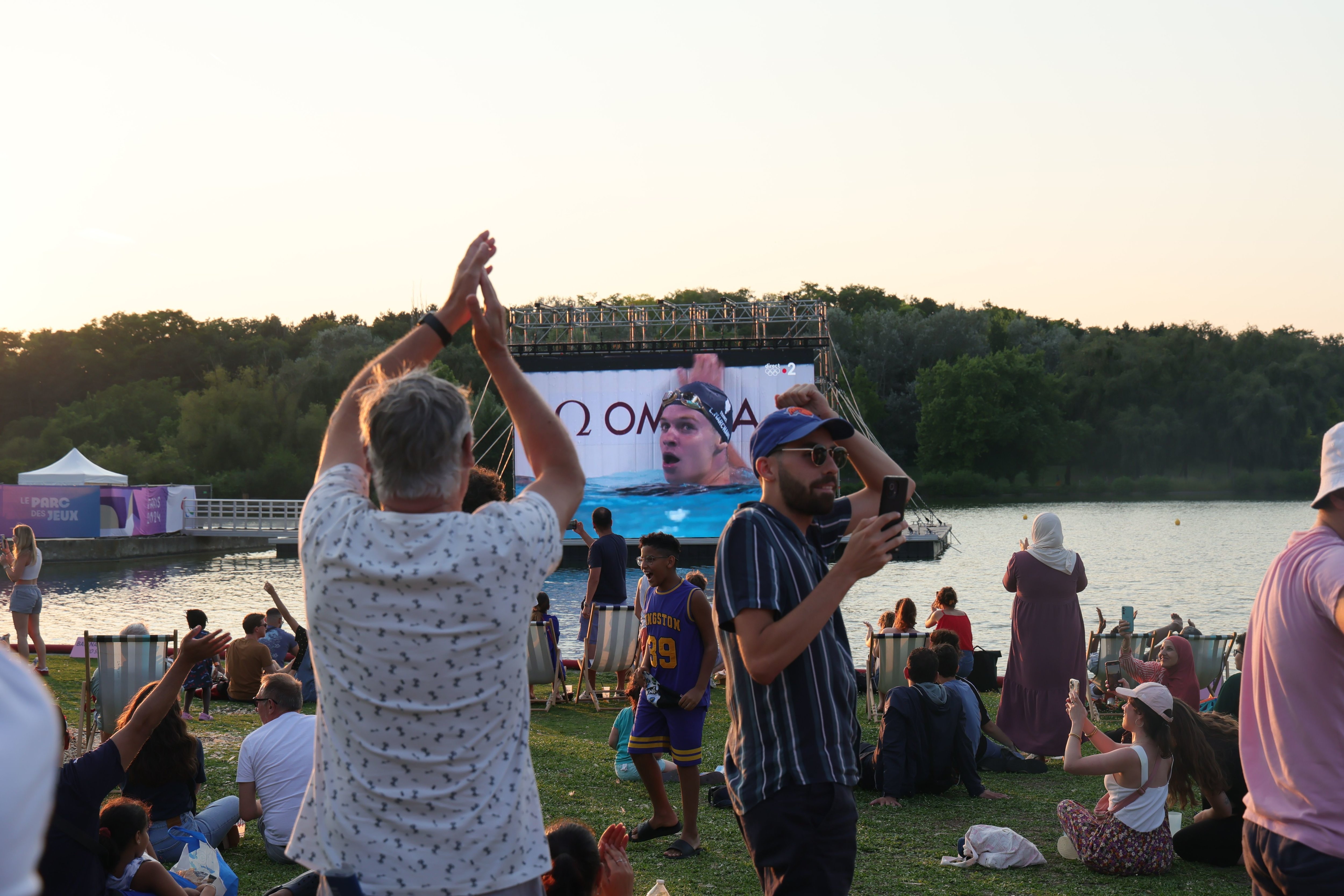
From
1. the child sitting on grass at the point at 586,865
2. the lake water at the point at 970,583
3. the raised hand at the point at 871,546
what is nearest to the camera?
the raised hand at the point at 871,546

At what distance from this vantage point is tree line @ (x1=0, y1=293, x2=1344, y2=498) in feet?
207

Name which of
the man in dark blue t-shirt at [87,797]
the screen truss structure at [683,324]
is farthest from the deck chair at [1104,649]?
the screen truss structure at [683,324]

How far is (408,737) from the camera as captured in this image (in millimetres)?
1904

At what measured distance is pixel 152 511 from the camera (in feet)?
→ 126

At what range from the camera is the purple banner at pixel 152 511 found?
3784cm

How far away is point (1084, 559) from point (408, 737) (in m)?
34.3

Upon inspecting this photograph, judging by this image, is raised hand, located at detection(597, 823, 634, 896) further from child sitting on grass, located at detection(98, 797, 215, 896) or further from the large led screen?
the large led screen

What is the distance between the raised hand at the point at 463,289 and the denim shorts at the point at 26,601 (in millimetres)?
10603

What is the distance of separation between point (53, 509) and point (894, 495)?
3954cm

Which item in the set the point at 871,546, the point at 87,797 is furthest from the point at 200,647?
the point at 871,546

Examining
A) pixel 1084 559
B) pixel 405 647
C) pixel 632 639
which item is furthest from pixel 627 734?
pixel 1084 559

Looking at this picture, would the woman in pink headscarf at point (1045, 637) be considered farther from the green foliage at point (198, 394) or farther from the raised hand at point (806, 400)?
the green foliage at point (198, 394)

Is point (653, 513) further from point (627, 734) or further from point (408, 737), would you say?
point (408, 737)

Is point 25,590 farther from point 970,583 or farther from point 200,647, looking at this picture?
point 970,583
